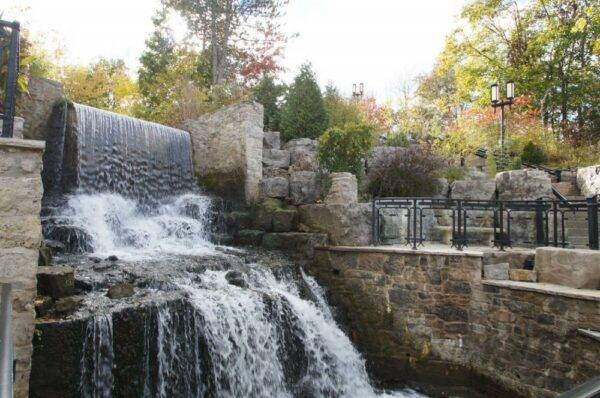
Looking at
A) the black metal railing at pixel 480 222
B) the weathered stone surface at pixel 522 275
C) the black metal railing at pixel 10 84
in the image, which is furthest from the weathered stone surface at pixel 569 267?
the black metal railing at pixel 10 84

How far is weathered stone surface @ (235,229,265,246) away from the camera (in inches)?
309

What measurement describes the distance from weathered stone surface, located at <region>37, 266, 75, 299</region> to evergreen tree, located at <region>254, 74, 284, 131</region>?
1002cm

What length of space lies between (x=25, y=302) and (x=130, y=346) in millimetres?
1156

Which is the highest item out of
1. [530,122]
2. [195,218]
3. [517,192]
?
[530,122]

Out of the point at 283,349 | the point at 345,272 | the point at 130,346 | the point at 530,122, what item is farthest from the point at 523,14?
the point at 130,346

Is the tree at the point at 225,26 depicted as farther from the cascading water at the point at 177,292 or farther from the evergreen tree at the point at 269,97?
the cascading water at the point at 177,292

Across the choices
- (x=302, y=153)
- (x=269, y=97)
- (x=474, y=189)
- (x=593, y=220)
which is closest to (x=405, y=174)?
(x=474, y=189)

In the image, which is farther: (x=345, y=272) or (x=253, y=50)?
(x=253, y=50)

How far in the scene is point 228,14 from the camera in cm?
1836

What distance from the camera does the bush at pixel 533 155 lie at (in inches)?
502

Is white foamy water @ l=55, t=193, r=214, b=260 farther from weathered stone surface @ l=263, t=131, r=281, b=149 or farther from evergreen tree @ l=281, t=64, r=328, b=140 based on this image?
evergreen tree @ l=281, t=64, r=328, b=140

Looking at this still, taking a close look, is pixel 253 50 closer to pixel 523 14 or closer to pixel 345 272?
pixel 523 14

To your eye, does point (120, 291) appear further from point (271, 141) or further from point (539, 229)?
point (271, 141)

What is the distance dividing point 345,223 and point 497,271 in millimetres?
2486
